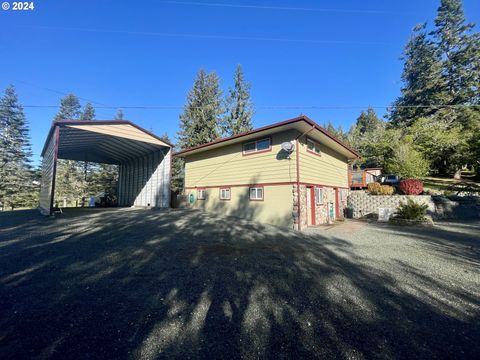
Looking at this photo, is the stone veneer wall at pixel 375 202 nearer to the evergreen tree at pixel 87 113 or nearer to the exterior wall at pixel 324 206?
the exterior wall at pixel 324 206

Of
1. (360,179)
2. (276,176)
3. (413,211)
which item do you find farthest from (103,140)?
(360,179)

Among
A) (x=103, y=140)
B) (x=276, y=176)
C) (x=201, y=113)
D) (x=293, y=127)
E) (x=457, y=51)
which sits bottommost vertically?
(x=276, y=176)

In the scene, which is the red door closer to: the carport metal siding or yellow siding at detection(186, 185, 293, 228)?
yellow siding at detection(186, 185, 293, 228)

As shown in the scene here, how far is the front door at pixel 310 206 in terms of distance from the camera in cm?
979

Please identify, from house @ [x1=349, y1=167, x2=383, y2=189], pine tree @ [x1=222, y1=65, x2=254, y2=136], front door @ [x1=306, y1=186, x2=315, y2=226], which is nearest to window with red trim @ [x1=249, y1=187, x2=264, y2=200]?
front door @ [x1=306, y1=186, x2=315, y2=226]

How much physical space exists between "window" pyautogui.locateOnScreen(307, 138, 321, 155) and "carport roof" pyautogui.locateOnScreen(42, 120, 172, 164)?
8992mm

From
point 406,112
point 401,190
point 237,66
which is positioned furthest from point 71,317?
point 406,112

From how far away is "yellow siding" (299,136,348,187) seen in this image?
9.54 meters

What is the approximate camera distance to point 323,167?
11609mm

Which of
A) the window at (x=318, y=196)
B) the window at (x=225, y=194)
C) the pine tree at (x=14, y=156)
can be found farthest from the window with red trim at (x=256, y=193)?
the pine tree at (x=14, y=156)

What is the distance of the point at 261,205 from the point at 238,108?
20.7 metres

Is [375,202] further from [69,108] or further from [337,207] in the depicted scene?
[69,108]

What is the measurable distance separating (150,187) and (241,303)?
47.3 ft
